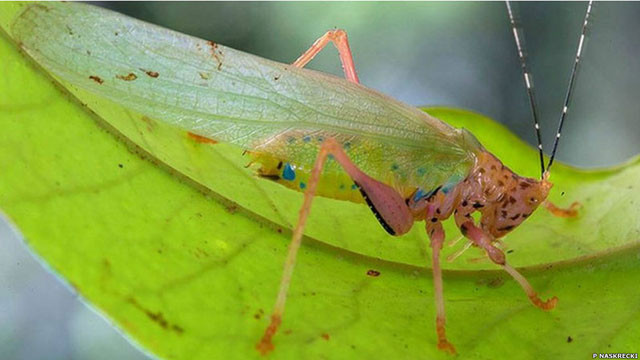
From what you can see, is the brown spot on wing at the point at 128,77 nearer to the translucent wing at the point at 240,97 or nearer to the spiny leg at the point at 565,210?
the translucent wing at the point at 240,97

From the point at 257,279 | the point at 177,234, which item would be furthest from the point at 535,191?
the point at 177,234

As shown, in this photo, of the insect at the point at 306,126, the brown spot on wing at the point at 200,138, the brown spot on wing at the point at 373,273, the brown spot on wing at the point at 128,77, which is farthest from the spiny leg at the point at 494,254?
the brown spot on wing at the point at 128,77

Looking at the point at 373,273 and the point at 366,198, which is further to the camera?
the point at 366,198

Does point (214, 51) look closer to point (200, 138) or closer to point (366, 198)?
point (200, 138)

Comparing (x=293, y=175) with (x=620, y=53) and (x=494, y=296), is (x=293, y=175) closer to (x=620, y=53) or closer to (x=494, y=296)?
(x=494, y=296)

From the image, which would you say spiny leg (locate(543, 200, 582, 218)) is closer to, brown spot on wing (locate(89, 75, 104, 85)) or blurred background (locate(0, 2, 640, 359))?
brown spot on wing (locate(89, 75, 104, 85))

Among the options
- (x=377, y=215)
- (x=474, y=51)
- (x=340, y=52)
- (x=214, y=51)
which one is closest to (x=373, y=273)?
(x=377, y=215)

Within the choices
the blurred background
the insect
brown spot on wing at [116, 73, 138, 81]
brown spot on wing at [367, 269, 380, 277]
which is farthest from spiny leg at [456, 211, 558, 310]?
the blurred background

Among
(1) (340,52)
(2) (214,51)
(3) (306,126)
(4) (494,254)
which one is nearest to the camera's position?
(4) (494,254)
